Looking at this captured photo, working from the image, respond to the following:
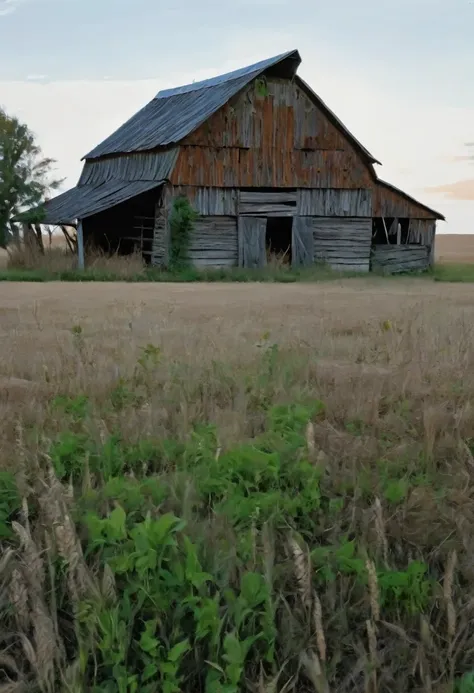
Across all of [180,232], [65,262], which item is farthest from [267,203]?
[65,262]

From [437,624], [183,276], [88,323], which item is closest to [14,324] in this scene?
[88,323]

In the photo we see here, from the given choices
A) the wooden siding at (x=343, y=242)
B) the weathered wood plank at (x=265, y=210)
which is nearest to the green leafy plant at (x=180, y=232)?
the weathered wood plank at (x=265, y=210)

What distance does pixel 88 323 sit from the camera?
9.80 metres

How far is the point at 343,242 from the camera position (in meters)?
28.3

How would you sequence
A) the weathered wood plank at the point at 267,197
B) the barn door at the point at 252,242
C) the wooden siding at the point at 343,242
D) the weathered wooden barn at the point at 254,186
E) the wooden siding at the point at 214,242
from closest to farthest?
the weathered wooden barn at the point at 254,186
the wooden siding at the point at 214,242
the weathered wood plank at the point at 267,197
the barn door at the point at 252,242
the wooden siding at the point at 343,242

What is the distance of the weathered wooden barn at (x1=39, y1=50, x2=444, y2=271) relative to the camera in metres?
25.5

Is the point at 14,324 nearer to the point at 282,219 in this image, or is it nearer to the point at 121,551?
the point at 121,551

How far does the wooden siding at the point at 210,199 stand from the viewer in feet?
83.6

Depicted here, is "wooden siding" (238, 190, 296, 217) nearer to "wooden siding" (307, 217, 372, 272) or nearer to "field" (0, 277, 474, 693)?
"wooden siding" (307, 217, 372, 272)

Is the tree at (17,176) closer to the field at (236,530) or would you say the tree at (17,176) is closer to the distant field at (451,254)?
the distant field at (451,254)

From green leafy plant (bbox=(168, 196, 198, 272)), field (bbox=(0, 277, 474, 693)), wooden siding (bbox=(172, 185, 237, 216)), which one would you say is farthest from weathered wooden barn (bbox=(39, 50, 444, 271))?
field (bbox=(0, 277, 474, 693))

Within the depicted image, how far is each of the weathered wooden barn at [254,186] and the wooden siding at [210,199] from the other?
0.11ft

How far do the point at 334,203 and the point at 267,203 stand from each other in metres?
2.56

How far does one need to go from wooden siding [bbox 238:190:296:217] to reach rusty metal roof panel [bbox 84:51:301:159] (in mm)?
2961
